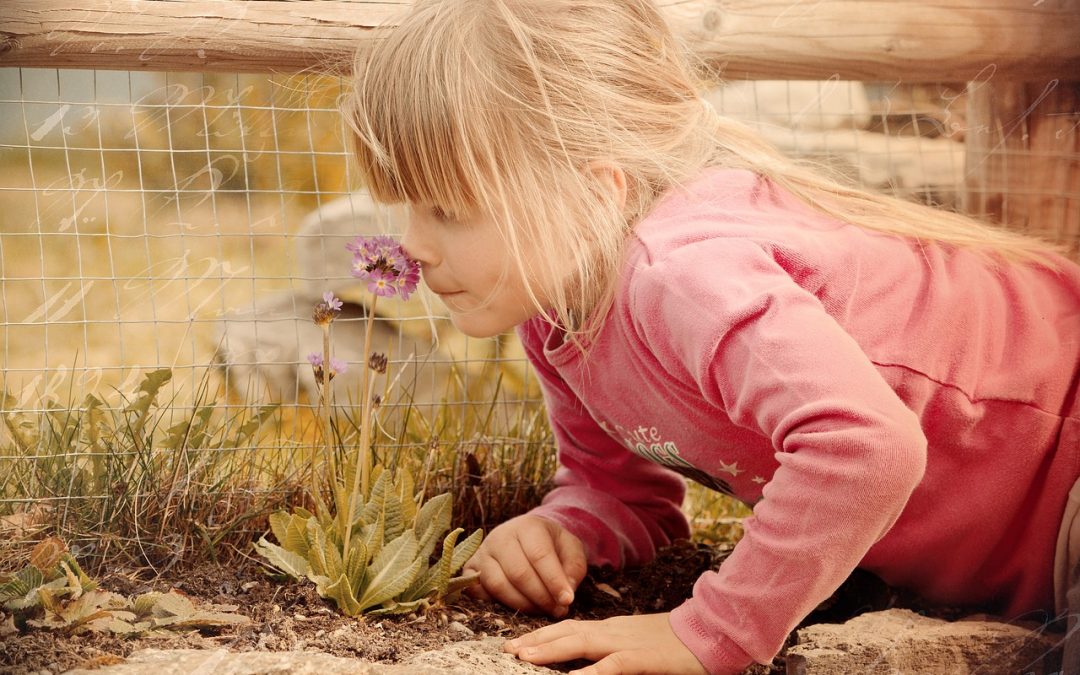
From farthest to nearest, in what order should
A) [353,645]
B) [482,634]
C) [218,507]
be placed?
[218,507] → [482,634] → [353,645]

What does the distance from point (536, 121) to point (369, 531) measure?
0.55 meters

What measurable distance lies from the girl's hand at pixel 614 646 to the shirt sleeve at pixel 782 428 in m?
0.02

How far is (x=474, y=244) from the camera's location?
1.25 m

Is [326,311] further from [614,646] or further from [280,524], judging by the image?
[614,646]

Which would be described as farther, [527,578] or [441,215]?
[527,578]

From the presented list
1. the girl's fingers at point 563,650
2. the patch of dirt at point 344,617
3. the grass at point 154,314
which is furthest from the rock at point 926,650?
the grass at point 154,314

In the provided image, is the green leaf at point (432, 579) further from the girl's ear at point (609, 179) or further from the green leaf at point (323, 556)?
the girl's ear at point (609, 179)

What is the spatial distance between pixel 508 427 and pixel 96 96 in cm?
81

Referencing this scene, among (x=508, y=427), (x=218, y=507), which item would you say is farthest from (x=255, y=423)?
(x=508, y=427)

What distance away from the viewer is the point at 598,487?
1610mm

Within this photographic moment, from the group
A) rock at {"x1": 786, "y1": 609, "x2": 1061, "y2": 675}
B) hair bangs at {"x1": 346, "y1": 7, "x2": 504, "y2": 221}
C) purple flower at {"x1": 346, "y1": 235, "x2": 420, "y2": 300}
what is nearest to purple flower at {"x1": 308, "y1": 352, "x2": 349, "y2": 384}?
purple flower at {"x1": 346, "y1": 235, "x2": 420, "y2": 300}

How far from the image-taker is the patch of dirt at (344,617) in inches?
43.4

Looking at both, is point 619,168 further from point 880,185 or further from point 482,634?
point 880,185

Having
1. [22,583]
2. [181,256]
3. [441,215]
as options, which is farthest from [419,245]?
[22,583]
